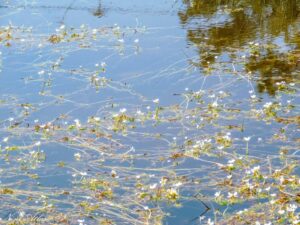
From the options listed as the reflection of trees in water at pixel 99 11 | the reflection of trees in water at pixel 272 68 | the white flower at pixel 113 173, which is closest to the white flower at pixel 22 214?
the white flower at pixel 113 173

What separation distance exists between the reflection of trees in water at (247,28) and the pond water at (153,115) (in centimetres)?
3

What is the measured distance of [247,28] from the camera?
11352mm

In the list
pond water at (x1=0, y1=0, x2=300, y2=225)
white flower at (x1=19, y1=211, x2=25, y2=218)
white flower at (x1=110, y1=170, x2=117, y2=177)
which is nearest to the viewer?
white flower at (x1=19, y1=211, x2=25, y2=218)

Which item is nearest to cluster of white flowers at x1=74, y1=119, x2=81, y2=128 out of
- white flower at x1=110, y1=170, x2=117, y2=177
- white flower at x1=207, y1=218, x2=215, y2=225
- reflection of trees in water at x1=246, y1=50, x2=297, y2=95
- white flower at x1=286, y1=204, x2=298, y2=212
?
white flower at x1=110, y1=170, x2=117, y2=177

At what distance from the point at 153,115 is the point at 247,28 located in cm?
396

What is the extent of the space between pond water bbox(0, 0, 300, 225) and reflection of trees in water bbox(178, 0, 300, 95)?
0.03m

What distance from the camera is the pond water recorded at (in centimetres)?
617

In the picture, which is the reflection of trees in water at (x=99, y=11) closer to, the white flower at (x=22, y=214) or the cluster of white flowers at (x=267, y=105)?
the cluster of white flowers at (x=267, y=105)

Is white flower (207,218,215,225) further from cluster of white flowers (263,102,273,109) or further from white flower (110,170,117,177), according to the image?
cluster of white flowers (263,102,273,109)

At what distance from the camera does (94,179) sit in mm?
6605

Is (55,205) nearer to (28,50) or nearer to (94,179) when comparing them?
(94,179)

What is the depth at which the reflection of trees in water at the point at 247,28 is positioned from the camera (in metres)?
9.48

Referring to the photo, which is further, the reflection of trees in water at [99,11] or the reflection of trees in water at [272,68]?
the reflection of trees in water at [99,11]

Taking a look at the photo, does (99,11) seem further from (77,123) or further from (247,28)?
(77,123)
